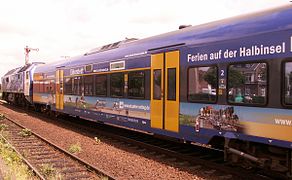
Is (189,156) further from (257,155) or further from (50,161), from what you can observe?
(50,161)

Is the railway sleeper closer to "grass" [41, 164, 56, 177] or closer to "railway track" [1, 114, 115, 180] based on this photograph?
"railway track" [1, 114, 115, 180]

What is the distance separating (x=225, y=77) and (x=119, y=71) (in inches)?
212

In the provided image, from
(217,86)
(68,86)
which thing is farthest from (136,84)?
(68,86)

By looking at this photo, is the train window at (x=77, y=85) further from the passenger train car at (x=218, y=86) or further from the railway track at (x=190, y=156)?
the passenger train car at (x=218, y=86)

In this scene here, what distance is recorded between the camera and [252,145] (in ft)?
24.6

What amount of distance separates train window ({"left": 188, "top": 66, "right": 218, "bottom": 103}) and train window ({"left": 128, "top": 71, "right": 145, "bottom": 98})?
238 cm

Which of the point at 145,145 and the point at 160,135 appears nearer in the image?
the point at 160,135

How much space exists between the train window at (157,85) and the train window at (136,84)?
27.7 inches

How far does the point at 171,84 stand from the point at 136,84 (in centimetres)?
204

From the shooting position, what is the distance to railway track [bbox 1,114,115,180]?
330 inches

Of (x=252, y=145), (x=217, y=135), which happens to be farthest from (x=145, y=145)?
(x=252, y=145)

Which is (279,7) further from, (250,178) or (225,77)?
(250,178)

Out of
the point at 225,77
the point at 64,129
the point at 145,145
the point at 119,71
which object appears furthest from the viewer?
the point at 64,129

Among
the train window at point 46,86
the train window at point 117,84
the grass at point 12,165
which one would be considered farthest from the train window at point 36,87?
the train window at point 117,84
